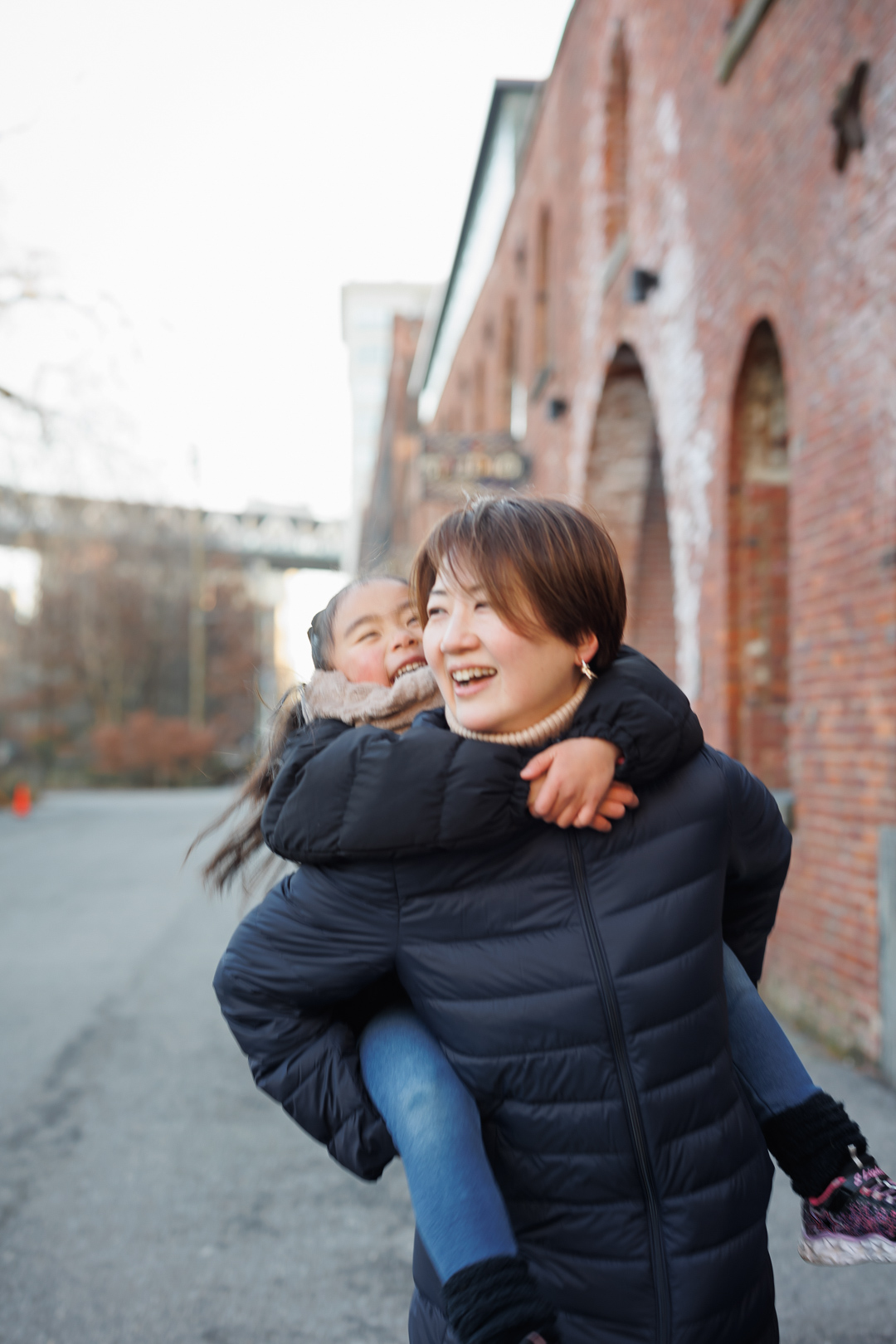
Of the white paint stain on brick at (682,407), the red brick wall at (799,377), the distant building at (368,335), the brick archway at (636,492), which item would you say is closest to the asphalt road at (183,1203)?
the red brick wall at (799,377)

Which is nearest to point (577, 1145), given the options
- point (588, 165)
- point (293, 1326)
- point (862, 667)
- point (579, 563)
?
point (579, 563)

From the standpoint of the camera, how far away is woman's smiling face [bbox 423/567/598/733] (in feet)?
5.22

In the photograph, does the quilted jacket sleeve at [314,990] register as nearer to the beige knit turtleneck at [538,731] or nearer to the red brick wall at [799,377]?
the beige knit turtleneck at [538,731]

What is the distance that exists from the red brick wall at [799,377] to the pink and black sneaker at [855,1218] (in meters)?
3.25

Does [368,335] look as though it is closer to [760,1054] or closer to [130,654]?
[130,654]

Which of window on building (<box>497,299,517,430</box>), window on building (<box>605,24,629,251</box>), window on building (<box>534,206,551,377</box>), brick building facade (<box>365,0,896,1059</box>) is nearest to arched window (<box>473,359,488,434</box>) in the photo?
window on building (<box>497,299,517,430</box>)

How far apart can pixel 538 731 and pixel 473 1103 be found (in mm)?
564

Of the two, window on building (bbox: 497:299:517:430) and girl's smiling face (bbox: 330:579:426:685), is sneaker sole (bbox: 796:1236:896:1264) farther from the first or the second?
window on building (bbox: 497:299:517:430)

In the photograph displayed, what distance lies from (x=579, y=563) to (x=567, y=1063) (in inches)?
28.8

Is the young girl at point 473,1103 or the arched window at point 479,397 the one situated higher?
the arched window at point 479,397

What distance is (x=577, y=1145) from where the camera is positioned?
4.91 ft

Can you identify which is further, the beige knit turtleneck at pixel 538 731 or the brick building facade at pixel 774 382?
the brick building facade at pixel 774 382

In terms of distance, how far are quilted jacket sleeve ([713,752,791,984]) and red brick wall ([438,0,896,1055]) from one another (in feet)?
10.0

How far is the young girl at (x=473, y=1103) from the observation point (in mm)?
1484
